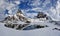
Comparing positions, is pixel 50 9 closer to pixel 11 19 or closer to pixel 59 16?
pixel 59 16

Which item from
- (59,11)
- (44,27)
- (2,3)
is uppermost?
(2,3)

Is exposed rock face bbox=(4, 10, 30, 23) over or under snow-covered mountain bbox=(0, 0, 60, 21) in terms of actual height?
under

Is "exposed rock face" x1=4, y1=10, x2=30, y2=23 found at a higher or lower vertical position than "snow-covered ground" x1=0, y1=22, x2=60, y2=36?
higher

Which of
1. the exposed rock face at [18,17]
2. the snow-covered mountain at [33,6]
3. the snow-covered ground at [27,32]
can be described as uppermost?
the snow-covered mountain at [33,6]

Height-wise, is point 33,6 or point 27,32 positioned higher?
point 33,6

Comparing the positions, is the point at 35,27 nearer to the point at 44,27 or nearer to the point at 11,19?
the point at 44,27

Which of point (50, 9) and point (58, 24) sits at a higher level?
point (50, 9)

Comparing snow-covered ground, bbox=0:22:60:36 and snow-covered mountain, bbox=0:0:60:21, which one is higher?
snow-covered mountain, bbox=0:0:60:21

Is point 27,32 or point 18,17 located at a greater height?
point 18,17

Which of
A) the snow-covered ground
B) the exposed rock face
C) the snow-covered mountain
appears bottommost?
the snow-covered ground

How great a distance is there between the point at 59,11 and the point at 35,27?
10.9 inches

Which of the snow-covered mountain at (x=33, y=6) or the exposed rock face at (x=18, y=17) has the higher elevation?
the snow-covered mountain at (x=33, y=6)

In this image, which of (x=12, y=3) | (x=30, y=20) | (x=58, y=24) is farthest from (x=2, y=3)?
(x=58, y=24)

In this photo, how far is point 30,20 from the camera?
1242 millimetres
